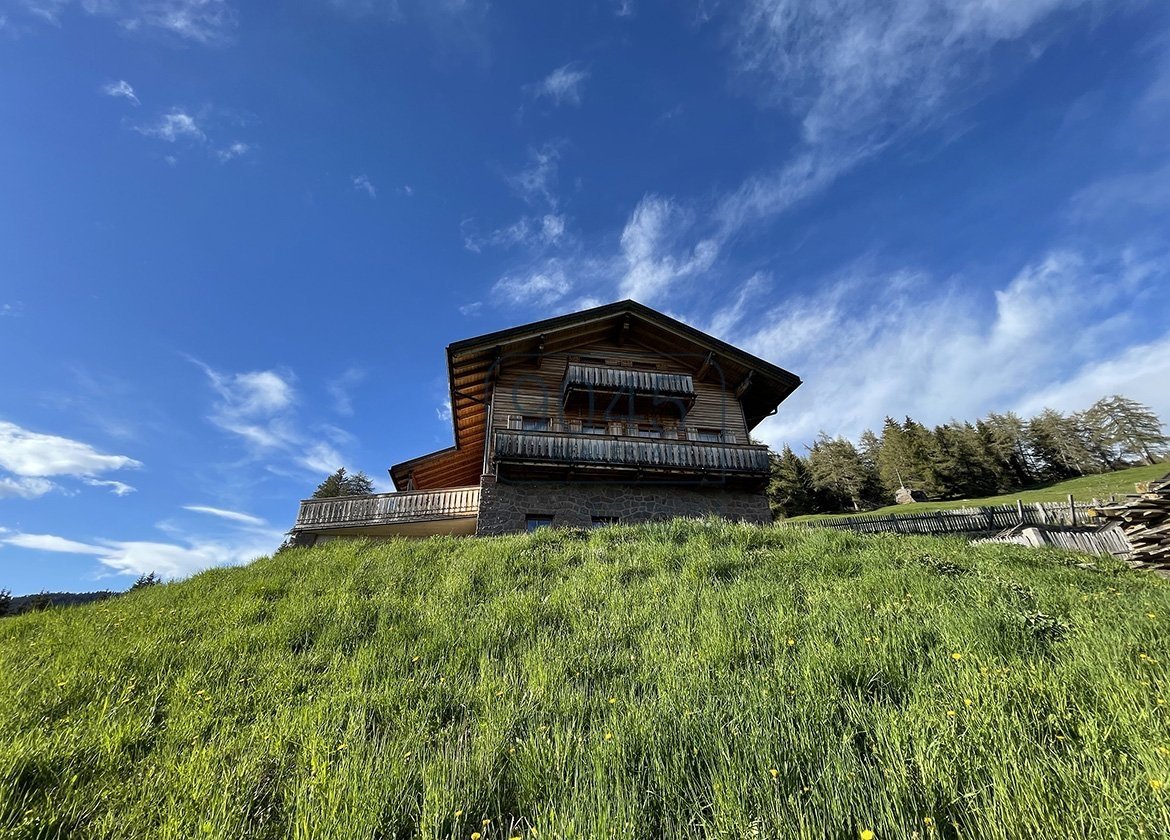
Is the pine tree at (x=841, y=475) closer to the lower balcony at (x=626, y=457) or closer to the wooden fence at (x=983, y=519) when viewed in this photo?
the wooden fence at (x=983, y=519)

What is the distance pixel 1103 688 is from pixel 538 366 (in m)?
17.0

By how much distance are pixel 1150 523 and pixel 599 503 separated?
506 inches

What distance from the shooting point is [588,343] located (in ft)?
66.0

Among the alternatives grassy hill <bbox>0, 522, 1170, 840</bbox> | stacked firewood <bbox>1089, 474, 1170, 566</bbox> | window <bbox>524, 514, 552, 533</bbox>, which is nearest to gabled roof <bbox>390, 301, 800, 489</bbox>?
window <bbox>524, 514, 552, 533</bbox>

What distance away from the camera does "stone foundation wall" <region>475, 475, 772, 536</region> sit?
15.6m

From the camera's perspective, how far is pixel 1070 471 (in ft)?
197

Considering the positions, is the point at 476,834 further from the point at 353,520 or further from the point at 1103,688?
the point at 353,520

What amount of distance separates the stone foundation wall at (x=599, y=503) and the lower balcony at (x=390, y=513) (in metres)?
1.25

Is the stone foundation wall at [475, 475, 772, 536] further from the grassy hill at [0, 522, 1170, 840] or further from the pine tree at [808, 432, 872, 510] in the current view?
the pine tree at [808, 432, 872, 510]

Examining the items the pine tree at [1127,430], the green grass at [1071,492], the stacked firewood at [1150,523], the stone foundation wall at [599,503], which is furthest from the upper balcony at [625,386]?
the pine tree at [1127,430]

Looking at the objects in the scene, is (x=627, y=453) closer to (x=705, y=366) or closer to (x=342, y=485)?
(x=705, y=366)

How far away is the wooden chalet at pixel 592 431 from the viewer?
52.1 ft

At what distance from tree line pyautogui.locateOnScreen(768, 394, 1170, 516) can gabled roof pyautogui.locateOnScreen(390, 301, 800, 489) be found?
1117 inches

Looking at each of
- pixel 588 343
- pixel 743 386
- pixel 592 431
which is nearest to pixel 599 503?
pixel 592 431
